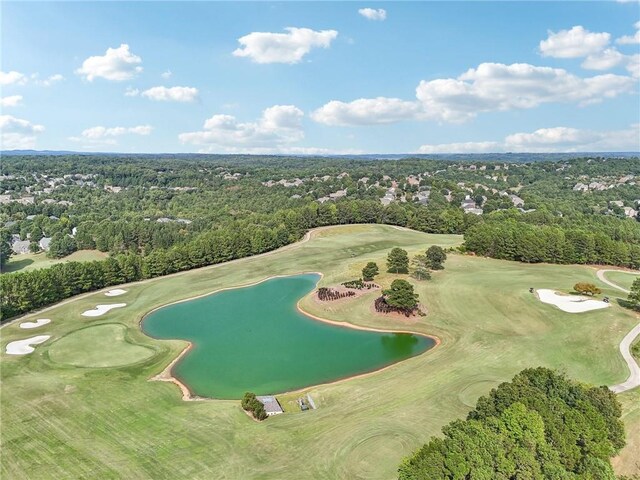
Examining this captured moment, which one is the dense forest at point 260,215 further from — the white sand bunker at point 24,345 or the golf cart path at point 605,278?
the white sand bunker at point 24,345

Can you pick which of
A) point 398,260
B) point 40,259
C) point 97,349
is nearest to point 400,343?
point 398,260

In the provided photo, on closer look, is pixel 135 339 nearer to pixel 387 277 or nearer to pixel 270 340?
pixel 270 340

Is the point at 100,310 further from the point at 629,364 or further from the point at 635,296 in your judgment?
the point at 635,296

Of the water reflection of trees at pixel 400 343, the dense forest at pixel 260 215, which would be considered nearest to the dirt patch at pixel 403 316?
the water reflection of trees at pixel 400 343

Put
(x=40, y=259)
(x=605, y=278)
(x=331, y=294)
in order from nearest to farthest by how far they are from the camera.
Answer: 1. (x=331, y=294)
2. (x=605, y=278)
3. (x=40, y=259)

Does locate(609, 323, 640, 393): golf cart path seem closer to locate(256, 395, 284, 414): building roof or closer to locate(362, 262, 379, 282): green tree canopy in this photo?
locate(256, 395, 284, 414): building roof
